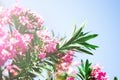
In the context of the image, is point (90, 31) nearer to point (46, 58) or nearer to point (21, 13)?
point (46, 58)

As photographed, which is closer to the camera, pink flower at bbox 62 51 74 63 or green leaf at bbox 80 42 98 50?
green leaf at bbox 80 42 98 50

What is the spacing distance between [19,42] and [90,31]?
1.30 meters

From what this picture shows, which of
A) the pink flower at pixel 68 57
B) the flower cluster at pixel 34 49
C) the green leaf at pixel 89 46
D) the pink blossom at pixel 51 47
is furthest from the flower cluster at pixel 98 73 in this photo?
the pink blossom at pixel 51 47

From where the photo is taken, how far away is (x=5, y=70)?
13.2 feet

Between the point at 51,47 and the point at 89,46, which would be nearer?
the point at 51,47

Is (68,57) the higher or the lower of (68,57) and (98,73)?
the higher

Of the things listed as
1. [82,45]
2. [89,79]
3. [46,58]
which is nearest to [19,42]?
[46,58]

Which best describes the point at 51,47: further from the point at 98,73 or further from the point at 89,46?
the point at 98,73

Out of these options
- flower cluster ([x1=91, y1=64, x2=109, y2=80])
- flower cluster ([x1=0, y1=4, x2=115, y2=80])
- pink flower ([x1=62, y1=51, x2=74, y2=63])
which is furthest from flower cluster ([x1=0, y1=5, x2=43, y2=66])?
flower cluster ([x1=91, y1=64, x2=109, y2=80])

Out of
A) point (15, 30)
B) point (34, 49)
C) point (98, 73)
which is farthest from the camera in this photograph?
point (98, 73)

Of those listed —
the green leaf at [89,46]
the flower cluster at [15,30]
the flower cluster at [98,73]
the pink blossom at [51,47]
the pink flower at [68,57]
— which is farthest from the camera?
the flower cluster at [98,73]

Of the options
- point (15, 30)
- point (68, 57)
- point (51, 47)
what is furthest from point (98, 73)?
point (15, 30)

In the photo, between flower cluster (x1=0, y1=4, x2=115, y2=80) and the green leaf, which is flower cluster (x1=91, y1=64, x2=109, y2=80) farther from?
the green leaf

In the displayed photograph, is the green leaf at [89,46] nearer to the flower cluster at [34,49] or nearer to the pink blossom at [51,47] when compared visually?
the flower cluster at [34,49]
